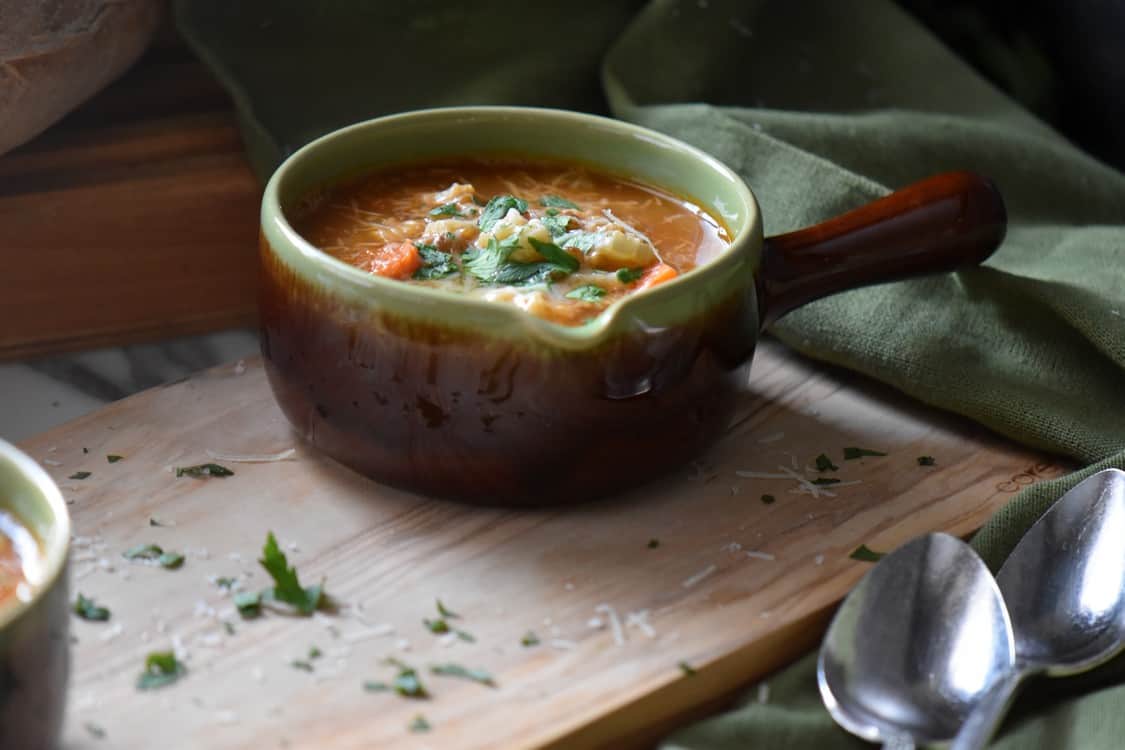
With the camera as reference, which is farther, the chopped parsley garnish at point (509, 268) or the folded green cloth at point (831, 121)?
the folded green cloth at point (831, 121)

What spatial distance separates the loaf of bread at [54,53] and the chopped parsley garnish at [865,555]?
47.0 inches

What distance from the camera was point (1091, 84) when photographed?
2.62 meters

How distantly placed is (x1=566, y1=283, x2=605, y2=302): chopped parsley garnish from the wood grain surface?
71 centimetres

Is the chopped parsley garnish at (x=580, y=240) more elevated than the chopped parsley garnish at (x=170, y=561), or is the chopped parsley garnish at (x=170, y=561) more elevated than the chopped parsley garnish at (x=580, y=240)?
the chopped parsley garnish at (x=580, y=240)

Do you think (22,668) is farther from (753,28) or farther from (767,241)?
(753,28)

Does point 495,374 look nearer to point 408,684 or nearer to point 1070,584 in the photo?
point 408,684

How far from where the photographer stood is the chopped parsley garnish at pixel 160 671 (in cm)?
140

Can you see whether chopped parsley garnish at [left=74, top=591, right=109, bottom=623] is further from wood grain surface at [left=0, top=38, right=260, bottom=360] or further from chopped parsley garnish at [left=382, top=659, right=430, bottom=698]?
wood grain surface at [left=0, top=38, right=260, bottom=360]

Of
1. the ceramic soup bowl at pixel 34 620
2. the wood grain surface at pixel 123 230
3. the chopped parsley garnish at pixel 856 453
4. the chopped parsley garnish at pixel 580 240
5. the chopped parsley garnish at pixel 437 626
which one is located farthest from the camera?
the wood grain surface at pixel 123 230

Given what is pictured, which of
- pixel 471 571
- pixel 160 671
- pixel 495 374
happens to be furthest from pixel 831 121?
pixel 160 671

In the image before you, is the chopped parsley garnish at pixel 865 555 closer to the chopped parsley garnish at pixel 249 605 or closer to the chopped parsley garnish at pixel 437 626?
the chopped parsley garnish at pixel 437 626

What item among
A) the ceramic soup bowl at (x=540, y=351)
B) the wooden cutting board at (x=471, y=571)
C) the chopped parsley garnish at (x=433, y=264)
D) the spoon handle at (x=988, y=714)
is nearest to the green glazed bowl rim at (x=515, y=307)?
the ceramic soup bowl at (x=540, y=351)

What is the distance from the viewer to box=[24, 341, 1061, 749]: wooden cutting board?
1.39 m

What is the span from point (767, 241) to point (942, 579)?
0.48 metres
